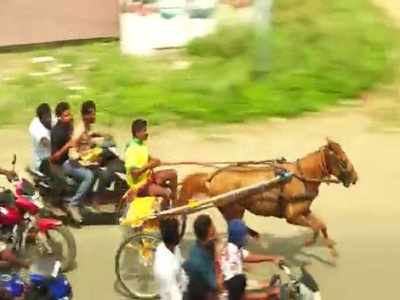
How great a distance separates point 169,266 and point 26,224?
2.59 meters

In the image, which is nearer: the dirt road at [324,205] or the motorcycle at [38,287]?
the motorcycle at [38,287]

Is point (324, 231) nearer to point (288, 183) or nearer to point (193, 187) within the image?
point (288, 183)

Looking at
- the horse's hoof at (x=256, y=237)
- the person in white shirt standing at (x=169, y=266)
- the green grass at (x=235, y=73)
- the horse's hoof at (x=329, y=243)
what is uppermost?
the green grass at (x=235, y=73)

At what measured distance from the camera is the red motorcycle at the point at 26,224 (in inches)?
450

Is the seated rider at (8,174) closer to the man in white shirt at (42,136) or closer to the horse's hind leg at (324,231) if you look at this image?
the man in white shirt at (42,136)

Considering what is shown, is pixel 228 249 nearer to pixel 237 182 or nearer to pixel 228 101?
pixel 237 182

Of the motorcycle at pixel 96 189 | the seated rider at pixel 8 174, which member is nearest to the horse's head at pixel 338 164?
the motorcycle at pixel 96 189

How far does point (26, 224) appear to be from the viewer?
1150cm

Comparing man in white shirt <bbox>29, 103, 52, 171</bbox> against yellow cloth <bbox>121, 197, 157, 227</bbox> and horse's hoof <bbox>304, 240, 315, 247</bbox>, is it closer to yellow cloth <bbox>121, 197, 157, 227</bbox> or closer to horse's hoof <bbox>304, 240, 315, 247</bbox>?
yellow cloth <bbox>121, 197, 157, 227</bbox>

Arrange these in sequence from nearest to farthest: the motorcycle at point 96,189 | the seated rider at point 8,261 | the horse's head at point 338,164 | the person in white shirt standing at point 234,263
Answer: the person in white shirt standing at point 234,263
the seated rider at point 8,261
the horse's head at point 338,164
the motorcycle at point 96,189

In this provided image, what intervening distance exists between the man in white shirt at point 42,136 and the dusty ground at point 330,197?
3.35 ft

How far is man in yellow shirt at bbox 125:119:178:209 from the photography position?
11.5 meters

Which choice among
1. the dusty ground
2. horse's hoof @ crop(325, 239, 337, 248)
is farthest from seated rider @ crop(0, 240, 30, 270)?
horse's hoof @ crop(325, 239, 337, 248)

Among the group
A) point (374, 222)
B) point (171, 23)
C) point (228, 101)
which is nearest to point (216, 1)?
point (171, 23)
